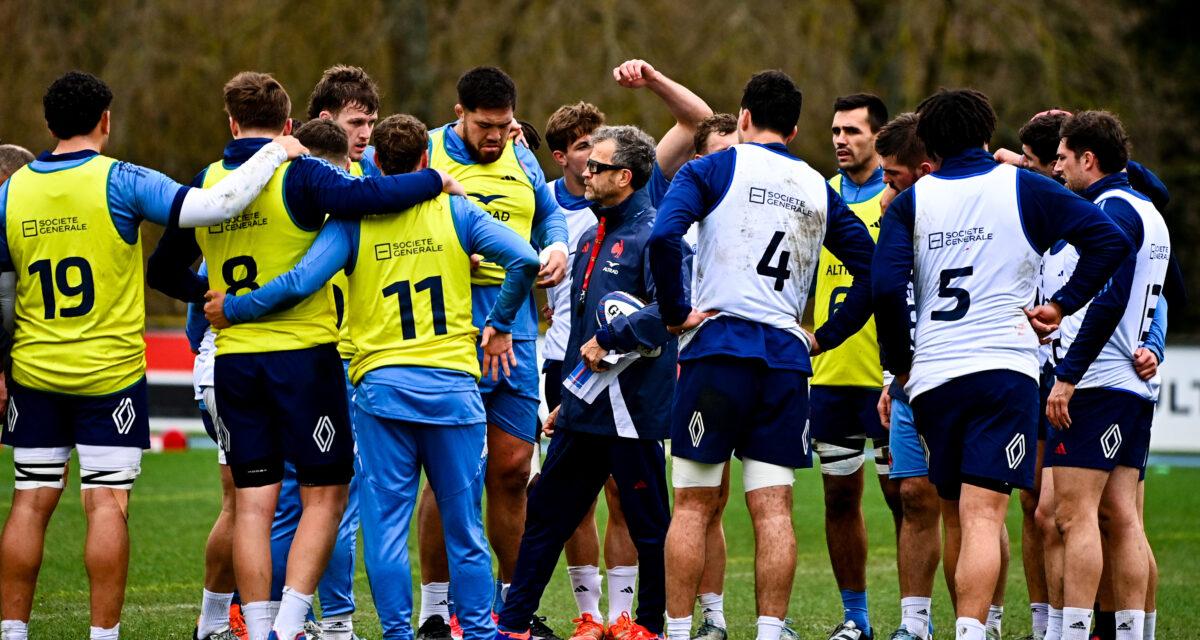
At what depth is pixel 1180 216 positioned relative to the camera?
25.5 meters

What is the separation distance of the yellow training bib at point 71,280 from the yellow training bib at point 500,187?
1768mm

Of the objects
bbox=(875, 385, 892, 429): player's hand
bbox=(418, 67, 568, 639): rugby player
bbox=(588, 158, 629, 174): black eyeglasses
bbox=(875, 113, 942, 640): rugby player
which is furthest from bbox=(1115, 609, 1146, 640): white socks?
bbox=(588, 158, 629, 174): black eyeglasses

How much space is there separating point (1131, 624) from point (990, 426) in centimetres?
156

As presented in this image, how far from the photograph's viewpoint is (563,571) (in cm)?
1060

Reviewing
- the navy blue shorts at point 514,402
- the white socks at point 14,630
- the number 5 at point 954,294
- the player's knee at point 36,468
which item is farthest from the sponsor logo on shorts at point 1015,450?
the white socks at point 14,630

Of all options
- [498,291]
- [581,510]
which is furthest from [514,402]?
[581,510]

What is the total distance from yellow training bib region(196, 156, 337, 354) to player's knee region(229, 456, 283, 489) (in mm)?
499

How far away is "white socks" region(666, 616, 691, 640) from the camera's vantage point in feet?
21.4

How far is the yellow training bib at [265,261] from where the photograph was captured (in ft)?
21.2

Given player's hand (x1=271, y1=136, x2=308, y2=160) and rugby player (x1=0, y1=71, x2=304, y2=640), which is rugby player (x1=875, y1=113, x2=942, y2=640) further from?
rugby player (x1=0, y1=71, x2=304, y2=640)

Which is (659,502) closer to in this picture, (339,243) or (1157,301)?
(339,243)

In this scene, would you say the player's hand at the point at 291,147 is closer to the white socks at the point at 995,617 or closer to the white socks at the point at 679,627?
the white socks at the point at 679,627

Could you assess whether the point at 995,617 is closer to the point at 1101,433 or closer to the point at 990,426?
the point at 1101,433

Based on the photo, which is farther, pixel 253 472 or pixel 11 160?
pixel 11 160
